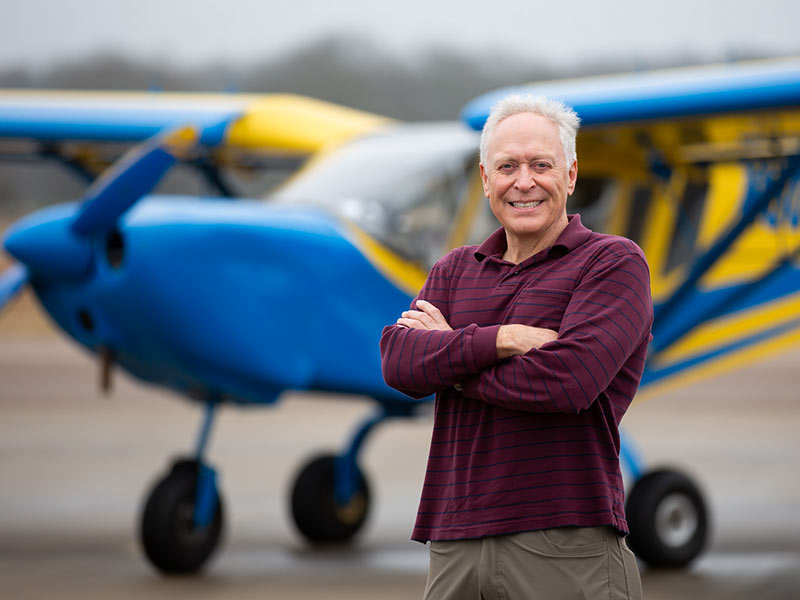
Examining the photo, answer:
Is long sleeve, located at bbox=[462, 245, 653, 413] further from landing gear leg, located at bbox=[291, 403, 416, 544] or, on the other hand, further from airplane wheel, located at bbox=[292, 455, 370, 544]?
airplane wheel, located at bbox=[292, 455, 370, 544]

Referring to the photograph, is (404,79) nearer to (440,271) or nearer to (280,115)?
(280,115)

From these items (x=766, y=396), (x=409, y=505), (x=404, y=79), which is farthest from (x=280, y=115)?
(x=404, y=79)

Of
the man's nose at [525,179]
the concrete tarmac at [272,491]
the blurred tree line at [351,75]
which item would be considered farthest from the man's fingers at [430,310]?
the blurred tree line at [351,75]

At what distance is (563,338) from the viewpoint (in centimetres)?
214

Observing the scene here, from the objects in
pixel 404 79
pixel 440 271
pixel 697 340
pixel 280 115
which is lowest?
pixel 440 271

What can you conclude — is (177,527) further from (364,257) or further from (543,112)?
(543,112)

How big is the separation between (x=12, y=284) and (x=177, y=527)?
1501 millimetres

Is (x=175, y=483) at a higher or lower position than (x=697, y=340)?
lower

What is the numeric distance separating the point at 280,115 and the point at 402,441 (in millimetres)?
5073

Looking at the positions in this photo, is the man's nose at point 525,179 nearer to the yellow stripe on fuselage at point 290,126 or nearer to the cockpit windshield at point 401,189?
the cockpit windshield at point 401,189

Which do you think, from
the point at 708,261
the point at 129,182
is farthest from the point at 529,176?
the point at 708,261

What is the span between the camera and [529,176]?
2232 millimetres

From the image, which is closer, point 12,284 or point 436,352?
point 436,352

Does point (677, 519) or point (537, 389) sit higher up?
point (677, 519)
